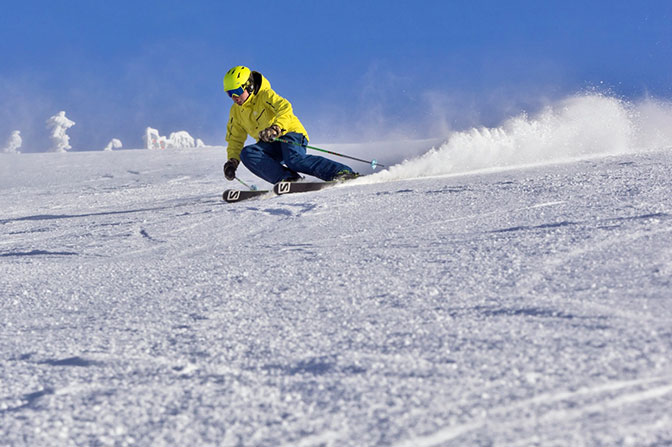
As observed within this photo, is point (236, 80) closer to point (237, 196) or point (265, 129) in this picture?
point (265, 129)

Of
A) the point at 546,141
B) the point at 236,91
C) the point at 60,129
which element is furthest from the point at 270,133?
the point at 60,129

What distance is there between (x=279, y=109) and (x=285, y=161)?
498 millimetres

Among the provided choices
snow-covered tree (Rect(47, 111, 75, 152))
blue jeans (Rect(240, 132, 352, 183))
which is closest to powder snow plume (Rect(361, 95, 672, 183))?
blue jeans (Rect(240, 132, 352, 183))

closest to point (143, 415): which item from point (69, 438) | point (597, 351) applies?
point (69, 438)

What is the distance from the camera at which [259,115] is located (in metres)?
6.22

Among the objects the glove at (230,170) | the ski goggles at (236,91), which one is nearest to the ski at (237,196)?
the glove at (230,170)

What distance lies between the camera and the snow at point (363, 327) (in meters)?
1.20

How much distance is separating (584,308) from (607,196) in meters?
1.91

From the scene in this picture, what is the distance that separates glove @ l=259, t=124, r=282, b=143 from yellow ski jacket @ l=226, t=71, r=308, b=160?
0.14 meters

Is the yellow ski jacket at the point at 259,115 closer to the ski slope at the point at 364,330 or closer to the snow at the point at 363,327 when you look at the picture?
the snow at the point at 363,327

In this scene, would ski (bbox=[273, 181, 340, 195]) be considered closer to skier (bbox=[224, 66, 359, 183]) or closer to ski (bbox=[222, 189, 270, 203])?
ski (bbox=[222, 189, 270, 203])

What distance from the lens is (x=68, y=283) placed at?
2.73 meters

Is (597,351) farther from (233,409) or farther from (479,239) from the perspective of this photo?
(479,239)

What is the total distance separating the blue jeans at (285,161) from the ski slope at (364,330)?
2341 millimetres
